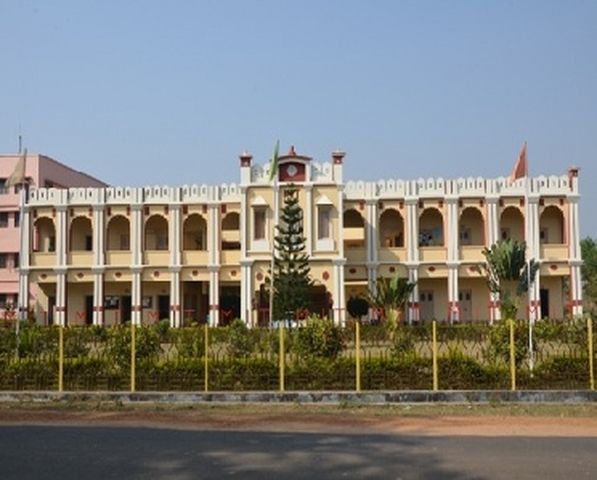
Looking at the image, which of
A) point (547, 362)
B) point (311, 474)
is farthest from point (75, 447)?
point (547, 362)

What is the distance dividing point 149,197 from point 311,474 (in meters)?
30.5

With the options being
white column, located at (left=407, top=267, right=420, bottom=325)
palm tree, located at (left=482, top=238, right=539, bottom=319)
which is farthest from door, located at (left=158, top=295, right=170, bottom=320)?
palm tree, located at (left=482, top=238, right=539, bottom=319)

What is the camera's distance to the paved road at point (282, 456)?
7.76m

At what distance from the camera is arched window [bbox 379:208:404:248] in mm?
37737

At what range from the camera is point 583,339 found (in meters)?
15.8

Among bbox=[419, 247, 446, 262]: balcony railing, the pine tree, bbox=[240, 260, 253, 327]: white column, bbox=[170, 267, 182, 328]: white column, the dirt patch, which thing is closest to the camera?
the dirt patch

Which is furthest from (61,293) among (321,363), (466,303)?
(321,363)

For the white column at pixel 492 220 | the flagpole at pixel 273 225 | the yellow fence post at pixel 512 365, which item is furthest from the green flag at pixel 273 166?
the yellow fence post at pixel 512 365

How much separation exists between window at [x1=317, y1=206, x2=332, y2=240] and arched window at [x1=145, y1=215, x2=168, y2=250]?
26.9ft

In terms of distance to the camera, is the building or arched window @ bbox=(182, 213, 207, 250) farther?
arched window @ bbox=(182, 213, 207, 250)

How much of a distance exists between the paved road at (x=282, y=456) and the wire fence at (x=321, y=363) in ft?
15.2

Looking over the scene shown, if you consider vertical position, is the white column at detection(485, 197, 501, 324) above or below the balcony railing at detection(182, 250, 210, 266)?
above

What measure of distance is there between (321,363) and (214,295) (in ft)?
68.3

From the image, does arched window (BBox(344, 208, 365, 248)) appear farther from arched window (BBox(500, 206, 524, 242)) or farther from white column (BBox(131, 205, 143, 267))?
white column (BBox(131, 205, 143, 267))
